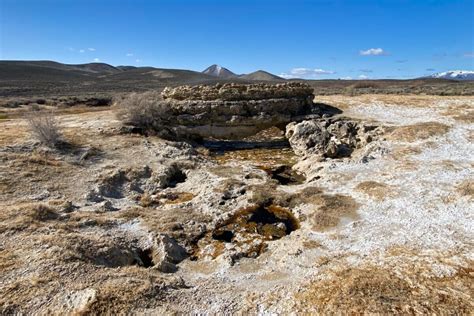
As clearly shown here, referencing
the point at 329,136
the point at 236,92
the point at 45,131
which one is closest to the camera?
the point at 45,131

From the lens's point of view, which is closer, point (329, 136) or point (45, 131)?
point (45, 131)

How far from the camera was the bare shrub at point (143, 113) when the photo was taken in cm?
3272

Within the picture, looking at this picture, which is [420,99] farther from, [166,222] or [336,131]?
[166,222]

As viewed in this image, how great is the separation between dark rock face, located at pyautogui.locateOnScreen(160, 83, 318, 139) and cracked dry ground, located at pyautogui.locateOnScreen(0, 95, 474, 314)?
574 centimetres

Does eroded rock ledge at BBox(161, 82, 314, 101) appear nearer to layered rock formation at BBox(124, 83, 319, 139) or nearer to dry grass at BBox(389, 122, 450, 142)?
layered rock formation at BBox(124, 83, 319, 139)

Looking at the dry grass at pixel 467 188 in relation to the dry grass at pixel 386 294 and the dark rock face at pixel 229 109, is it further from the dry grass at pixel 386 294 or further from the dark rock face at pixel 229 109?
the dark rock face at pixel 229 109

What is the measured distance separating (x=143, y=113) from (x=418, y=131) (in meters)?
23.4

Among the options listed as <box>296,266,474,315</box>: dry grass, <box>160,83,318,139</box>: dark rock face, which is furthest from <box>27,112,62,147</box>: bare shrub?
<box>296,266,474,315</box>: dry grass

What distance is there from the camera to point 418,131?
2842 cm

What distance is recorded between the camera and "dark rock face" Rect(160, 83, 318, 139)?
1320 inches

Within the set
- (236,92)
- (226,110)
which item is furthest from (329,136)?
(236,92)

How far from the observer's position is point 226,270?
13.2 m

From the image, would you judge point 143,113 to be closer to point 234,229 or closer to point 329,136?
point 329,136

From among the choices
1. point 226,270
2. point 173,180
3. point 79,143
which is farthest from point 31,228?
point 79,143
